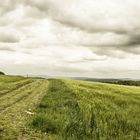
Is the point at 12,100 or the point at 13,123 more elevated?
the point at 12,100

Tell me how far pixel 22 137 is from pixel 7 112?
6.32 metres

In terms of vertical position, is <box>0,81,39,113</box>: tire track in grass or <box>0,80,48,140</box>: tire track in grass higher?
<box>0,81,39,113</box>: tire track in grass

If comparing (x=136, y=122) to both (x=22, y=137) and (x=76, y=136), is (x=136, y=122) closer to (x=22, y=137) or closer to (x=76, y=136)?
(x=76, y=136)

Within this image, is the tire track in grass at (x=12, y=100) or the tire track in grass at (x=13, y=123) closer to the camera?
the tire track in grass at (x=13, y=123)

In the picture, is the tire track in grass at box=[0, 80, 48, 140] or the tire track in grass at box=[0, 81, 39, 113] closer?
the tire track in grass at box=[0, 80, 48, 140]

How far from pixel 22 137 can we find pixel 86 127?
307 cm

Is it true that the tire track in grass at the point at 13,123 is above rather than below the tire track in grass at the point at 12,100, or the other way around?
below

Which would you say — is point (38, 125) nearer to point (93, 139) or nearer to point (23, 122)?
point (23, 122)

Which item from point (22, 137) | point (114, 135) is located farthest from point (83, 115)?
point (22, 137)

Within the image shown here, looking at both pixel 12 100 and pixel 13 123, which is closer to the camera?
pixel 13 123

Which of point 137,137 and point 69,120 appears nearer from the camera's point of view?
point 137,137

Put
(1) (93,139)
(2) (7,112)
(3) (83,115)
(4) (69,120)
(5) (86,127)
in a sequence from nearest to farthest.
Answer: (1) (93,139), (5) (86,127), (4) (69,120), (3) (83,115), (2) (7,112)

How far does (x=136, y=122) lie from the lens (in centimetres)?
1641

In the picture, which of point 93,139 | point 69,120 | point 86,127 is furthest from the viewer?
point 69,120
